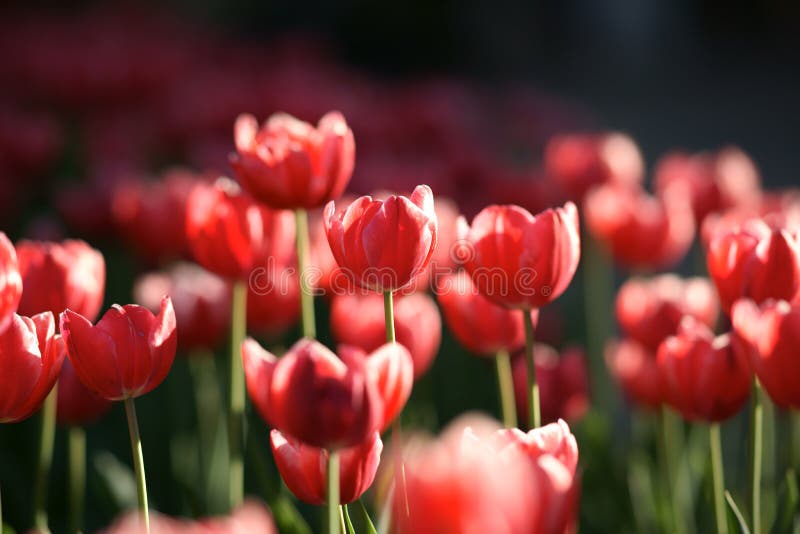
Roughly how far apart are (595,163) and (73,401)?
3.14 ft

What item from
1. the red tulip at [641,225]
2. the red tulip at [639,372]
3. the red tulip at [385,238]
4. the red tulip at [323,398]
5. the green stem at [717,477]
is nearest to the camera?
the red tulip at [323,398]

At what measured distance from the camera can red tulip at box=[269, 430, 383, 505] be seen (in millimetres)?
639

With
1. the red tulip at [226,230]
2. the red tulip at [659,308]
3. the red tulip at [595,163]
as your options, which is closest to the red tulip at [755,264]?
the red tulip at [659,308]

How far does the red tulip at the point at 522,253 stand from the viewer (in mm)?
737

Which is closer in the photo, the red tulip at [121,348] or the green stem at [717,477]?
the red tulip at [121,348]

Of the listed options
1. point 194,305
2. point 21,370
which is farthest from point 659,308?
point 21,370

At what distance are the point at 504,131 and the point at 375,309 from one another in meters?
1.78

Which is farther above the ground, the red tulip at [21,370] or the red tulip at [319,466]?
the red tulip at [21,370]

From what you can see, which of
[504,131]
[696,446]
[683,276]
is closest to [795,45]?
[683,276]

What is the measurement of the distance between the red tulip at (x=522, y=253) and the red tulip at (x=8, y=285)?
34cm

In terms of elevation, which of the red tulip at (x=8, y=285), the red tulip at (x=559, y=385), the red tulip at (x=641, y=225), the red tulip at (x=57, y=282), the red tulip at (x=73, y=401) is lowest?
the red tulip at (x=559, y=385)

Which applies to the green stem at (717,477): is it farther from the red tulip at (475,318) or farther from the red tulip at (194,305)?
the red tulip at (194,305)

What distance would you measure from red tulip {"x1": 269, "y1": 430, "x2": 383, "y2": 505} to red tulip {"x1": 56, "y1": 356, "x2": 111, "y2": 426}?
35 centimetres

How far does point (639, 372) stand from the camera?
1.12 metres
